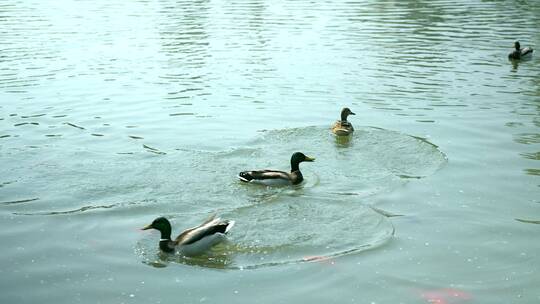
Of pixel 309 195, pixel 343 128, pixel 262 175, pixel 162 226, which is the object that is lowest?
pixel 309 195

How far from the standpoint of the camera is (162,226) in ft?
42.0

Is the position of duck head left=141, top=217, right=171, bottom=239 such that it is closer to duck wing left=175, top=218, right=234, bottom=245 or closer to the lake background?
duck wing left=175, top=218, right=234, bottom=245

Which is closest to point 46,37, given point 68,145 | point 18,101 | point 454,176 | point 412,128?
point 18,101

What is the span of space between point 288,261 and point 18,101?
1571 centimetres

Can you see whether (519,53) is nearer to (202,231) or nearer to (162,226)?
(202,231)

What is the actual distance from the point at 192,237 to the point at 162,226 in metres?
0.57

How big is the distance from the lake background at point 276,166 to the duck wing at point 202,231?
1.16 feet

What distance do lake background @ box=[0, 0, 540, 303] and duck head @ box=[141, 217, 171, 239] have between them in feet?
1.36

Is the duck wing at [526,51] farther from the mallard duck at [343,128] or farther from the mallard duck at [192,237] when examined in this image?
the mallard duck at [192,237]

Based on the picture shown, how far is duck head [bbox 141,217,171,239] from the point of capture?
12.8 metres

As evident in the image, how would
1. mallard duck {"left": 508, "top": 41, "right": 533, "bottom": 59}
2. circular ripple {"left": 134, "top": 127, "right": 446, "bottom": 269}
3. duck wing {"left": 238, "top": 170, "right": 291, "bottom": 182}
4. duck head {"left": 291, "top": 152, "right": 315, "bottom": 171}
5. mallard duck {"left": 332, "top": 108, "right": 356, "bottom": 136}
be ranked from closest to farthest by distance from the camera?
1. circular ripple {"left": 134, "top": 127, "right": 446, "bottom": 269}
2. duck wing {"left": 238, "top": 170, "right": 291, "bottom": 182}
3. duck head {"left": 291, "top": 152, "right": 315, "bottom": 171}
4. mallard duck {"left": 332, "top": 108, "right": 356, "bottom": 136}
5. mallard duck {"left": 508, "top": 41, "right": 533, "bottom": 59}

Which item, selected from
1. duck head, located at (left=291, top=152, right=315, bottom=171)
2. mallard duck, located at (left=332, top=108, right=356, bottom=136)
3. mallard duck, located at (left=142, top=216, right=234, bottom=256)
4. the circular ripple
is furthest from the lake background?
duck head, located at (left=291, top=152, right=315, bottom=171)

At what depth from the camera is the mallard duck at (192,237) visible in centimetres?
1270

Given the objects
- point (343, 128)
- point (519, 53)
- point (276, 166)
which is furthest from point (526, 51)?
point (276, 166)
